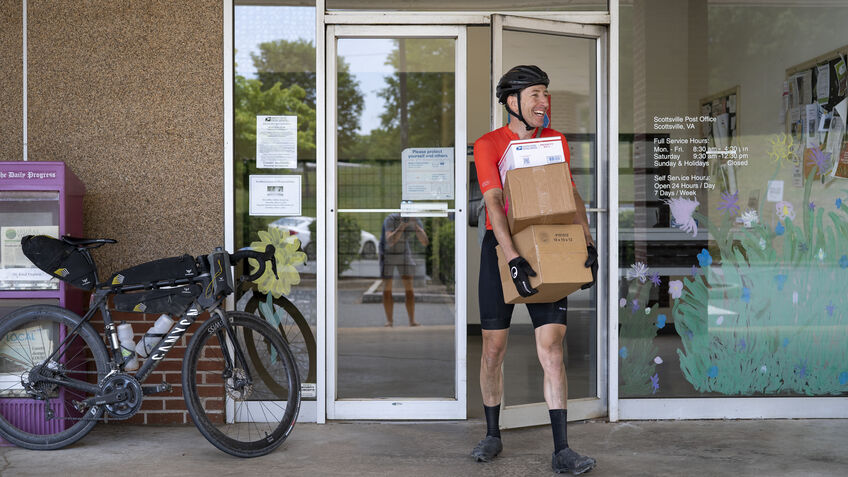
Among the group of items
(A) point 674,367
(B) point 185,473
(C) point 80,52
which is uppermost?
(C) point 80,52

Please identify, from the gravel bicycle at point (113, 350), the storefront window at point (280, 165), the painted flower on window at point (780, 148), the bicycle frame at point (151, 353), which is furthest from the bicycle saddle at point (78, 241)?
the painted flower on window at point (780, 148)

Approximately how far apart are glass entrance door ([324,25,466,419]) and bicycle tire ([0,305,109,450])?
1.31m

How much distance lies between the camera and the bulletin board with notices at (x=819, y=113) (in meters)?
5.32

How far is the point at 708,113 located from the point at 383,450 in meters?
2.70

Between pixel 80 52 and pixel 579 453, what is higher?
pixel 80 52

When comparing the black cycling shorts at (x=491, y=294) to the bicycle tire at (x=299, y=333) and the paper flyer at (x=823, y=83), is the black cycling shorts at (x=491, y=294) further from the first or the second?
the paper flyer at (x=823, y=83)

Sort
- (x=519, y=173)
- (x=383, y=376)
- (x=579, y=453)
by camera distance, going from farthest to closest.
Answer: (x=383, y=376) → (x=579, y=453) → (x=519, y=173)

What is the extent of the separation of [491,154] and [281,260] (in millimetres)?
1630

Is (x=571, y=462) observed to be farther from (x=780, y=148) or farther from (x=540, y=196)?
(x=780, y=148)

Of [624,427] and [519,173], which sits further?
[624,427]

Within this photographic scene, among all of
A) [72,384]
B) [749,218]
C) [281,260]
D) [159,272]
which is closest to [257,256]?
[159,272]

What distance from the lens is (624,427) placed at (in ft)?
16.8

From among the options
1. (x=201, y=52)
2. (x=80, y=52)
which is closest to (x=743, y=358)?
(x=201, y=52)

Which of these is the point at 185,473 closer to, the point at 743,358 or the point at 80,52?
the point at 80,52
